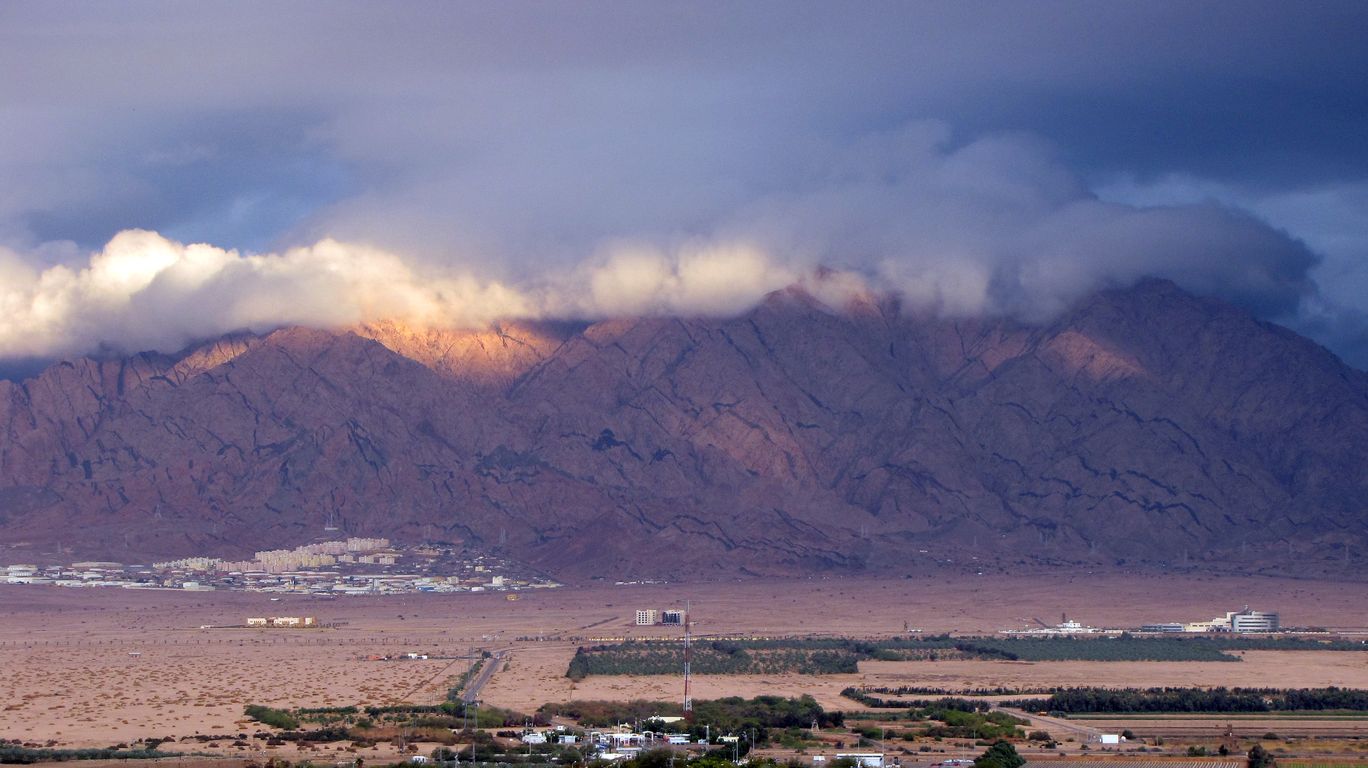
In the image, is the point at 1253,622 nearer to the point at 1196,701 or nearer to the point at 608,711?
the point at 1196,701

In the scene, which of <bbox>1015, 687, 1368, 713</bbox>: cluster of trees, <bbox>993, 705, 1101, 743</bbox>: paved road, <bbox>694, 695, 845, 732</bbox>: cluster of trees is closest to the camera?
<bbox>694, 695, 845, 732</bbox>: cluster of trees

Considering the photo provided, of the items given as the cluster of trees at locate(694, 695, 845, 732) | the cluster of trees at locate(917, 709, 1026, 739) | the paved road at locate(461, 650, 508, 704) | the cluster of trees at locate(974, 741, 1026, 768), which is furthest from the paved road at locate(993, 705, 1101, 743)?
the paved road at locate(461, 650, 508, 704)

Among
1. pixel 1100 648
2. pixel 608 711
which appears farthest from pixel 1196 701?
pixel 1100 648

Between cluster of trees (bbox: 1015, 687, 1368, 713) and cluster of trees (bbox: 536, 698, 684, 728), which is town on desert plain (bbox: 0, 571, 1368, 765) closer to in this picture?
cluster of trees (bbox: 536, 698, 684, 728)

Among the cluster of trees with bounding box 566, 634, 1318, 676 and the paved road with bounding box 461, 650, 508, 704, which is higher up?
the cluster of trees with bounding box 566, 634, 1318, 676

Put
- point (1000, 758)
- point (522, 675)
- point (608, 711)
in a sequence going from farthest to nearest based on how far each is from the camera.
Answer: point (522, 675) → point (608, 711) → point (1000, 758)

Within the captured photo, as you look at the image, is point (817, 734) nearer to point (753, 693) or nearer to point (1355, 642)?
point (753, 693)

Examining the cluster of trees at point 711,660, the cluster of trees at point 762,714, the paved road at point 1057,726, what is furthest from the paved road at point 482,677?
the paved road at point 1057,726
